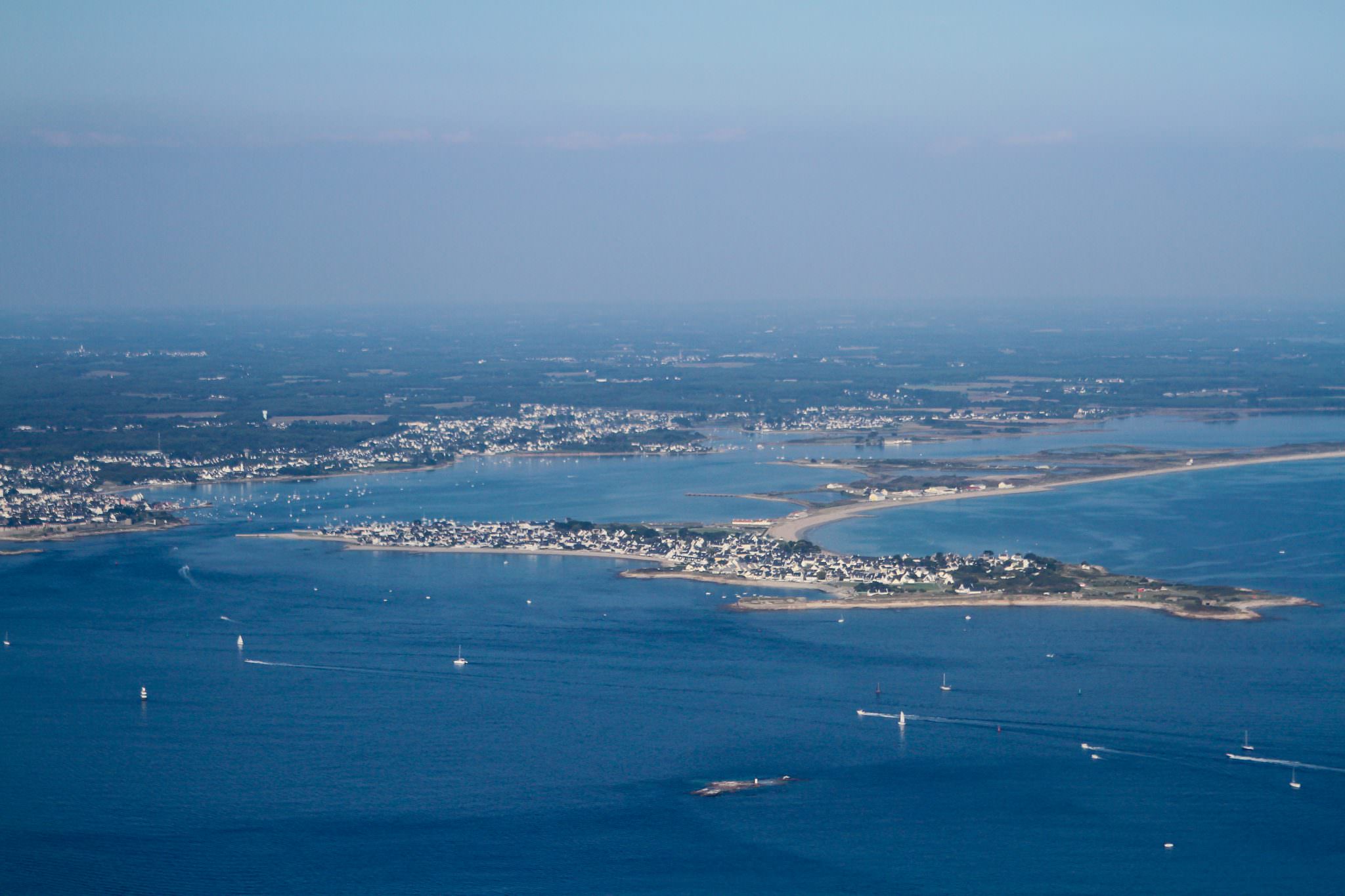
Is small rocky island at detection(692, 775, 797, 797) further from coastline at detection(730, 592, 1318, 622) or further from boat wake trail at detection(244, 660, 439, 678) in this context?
coastline at detection(730, 592, 1318, 622)

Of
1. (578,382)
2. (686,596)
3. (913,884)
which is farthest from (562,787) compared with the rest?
(578,382)

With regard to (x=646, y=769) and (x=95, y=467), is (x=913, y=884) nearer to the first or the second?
(x=646, y=769)

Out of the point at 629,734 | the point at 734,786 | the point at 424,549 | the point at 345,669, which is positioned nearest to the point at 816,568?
the point at 424,549

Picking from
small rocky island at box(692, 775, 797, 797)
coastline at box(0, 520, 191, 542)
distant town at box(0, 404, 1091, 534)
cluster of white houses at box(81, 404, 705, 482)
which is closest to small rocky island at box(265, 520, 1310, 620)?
coastline at box(0, 520, 191, 542)

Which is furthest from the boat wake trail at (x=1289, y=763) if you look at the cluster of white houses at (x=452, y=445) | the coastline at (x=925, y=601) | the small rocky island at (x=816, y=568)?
the cluster of white houses at (x=452, y=445)

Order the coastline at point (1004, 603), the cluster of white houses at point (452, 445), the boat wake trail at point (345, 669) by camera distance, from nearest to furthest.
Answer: the boat wake trail at point (345, 669) → the coastline at point (1004, 603) → the cluster of white houses at point (452, 445)

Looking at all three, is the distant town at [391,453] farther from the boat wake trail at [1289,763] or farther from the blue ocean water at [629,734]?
the boat wake trail at [1289,763]

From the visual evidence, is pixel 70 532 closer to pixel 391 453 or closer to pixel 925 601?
pixel 391 453
